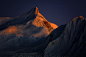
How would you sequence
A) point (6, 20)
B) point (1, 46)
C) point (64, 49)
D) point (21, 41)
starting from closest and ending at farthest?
1. point (64, 49)
2. point (1, 46)
3. point (21, 41)
4. point (6, 20)

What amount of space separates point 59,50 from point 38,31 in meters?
13.0

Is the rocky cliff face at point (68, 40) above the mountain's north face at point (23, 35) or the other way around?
the other way around

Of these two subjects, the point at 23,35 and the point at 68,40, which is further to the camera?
the point at 23,35

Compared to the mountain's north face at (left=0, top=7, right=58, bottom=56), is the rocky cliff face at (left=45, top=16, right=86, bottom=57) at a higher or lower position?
lower

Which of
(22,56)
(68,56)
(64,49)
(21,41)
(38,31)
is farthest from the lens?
(38,31)

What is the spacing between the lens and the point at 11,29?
61.7 feet

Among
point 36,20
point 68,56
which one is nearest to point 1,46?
point 36,20

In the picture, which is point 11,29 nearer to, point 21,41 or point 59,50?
point 21,41

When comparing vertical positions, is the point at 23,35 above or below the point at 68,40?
above

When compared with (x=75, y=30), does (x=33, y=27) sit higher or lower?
higher

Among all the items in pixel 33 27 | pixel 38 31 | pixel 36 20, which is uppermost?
pixel 36 20

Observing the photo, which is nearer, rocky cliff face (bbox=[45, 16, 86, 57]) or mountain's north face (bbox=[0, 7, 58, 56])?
rocky cliff face (bbox=[45, 16, 86, 57])

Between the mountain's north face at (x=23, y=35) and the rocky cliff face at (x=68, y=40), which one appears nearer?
the rocky cliff face at (x=68, y=40)

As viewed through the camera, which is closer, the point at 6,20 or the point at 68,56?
the point at 68,56
